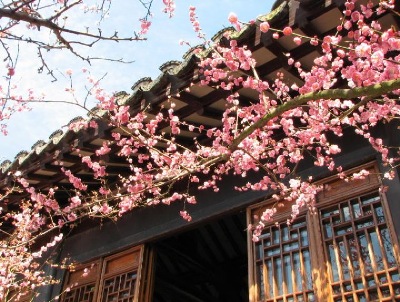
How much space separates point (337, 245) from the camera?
14.6 feet

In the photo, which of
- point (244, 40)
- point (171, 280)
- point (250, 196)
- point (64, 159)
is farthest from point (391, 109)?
point (171, 280)

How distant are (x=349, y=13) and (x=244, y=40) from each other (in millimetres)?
992

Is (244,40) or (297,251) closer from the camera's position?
(244,40)

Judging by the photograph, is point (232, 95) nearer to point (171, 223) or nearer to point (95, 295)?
point (171, 223)

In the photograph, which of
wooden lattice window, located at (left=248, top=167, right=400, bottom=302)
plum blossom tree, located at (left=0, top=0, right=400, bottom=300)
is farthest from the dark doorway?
wooden lattice window, located at (left=248, top=167, right=400, bottom=302)

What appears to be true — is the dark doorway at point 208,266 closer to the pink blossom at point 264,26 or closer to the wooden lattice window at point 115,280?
the wooden lattice window at point 115,280

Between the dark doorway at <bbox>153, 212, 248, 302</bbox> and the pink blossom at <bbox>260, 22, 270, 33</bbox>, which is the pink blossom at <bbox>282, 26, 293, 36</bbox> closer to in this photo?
the pink blossom at <bbox>260, 22, 270, 33</bbox>

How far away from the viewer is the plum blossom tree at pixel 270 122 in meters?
3.73

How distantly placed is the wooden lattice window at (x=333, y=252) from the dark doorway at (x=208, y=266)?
347cm

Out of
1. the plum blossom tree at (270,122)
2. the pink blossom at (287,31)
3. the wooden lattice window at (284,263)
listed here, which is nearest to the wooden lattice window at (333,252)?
the wooden lattice window at (284,263)

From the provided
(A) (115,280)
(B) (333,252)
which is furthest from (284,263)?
(A) (115,280)

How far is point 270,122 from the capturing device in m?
4.94

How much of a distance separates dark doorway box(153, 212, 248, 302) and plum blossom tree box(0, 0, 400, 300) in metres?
2.33

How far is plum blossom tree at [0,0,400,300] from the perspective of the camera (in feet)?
12.2
